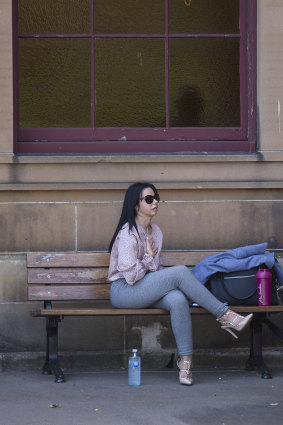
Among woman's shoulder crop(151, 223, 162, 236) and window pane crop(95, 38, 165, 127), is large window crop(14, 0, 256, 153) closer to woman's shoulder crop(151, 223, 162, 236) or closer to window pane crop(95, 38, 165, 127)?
window pane crop(95, 38, 165, 127)

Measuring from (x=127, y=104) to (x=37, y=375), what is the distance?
7.34 ft

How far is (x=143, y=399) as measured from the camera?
220 inches

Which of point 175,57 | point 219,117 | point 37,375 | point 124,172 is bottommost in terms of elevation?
point 37,375

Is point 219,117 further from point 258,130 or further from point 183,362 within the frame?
point 183,362

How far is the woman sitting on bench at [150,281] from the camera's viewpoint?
6.04 meters

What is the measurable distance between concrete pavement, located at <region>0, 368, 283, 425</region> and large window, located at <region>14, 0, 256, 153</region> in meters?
1.80

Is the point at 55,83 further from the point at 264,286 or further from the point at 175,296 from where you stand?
the point at 264,286

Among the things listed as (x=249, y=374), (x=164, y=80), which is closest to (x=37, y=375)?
(x=249, y=374)

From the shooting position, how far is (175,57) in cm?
705

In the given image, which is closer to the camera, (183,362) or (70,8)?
(183,362)

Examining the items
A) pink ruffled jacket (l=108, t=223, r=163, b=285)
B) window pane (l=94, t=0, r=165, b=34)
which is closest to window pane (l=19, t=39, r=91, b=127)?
window pane (l=94, t=0, r=165, b=34)

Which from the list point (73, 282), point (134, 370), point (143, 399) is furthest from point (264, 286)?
point (73, 282)

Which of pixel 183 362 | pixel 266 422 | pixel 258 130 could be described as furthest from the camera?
pixel 258 130

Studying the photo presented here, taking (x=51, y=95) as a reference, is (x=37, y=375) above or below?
below
